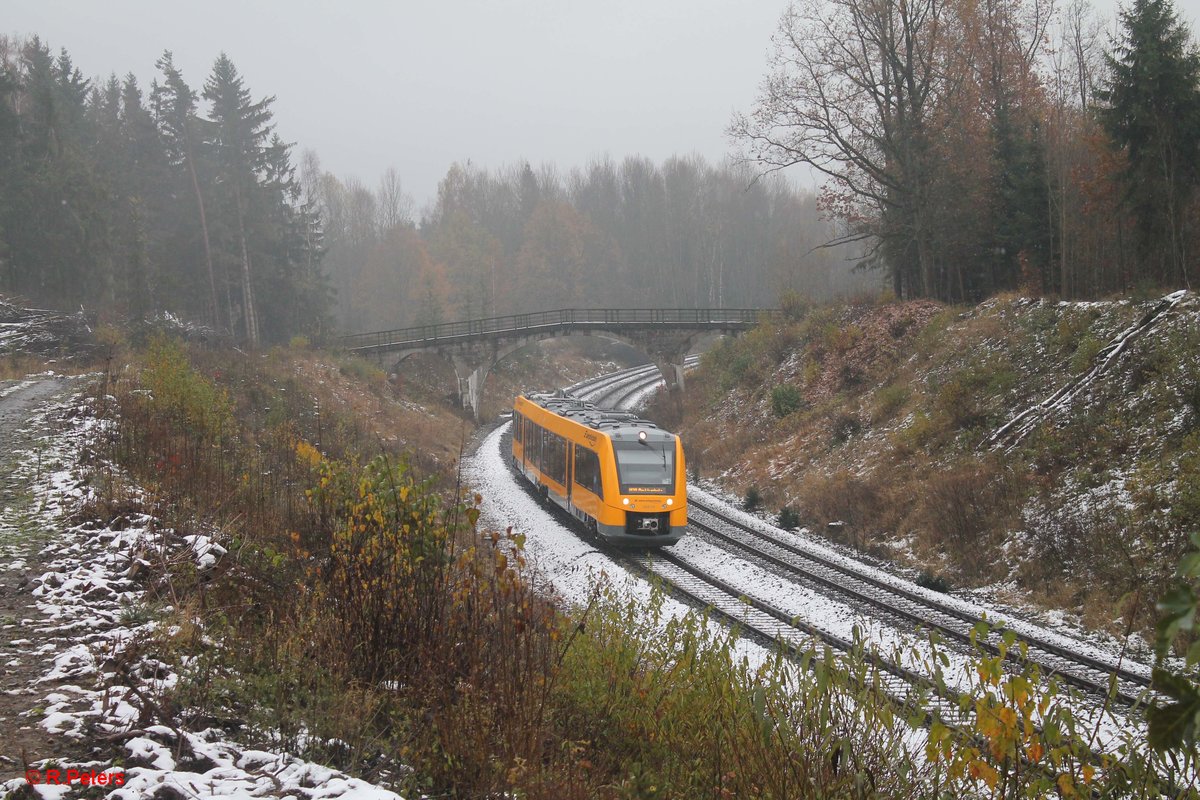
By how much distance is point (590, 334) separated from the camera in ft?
146

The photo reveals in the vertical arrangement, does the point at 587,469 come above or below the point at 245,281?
below

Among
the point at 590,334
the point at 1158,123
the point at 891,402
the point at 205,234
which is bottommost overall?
the point at 891,402

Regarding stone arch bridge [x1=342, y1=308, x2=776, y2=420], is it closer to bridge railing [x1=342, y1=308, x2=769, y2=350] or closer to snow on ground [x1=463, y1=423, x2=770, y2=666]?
bridge railing [x1=342, y1=308, x2=769, y2=350]

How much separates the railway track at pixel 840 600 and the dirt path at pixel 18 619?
18.0 ft

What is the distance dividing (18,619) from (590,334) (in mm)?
38469

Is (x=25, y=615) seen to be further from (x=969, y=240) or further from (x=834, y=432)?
(x=969, y=240)

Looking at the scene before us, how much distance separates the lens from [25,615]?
6.72 metres

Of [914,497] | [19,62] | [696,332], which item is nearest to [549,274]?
[696,332]

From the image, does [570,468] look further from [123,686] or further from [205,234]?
[205,234]

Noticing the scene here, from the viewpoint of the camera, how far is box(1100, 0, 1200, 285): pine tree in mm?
21250

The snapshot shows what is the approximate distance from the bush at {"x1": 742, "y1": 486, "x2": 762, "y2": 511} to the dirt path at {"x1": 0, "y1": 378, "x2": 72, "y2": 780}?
1612cm

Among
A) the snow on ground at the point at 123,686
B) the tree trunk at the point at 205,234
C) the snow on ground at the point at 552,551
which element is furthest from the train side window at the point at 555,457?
the tree trunk at the point at 205,234

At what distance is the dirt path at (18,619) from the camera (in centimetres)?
471

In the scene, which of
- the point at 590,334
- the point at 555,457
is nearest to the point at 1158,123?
the point at 555,457
